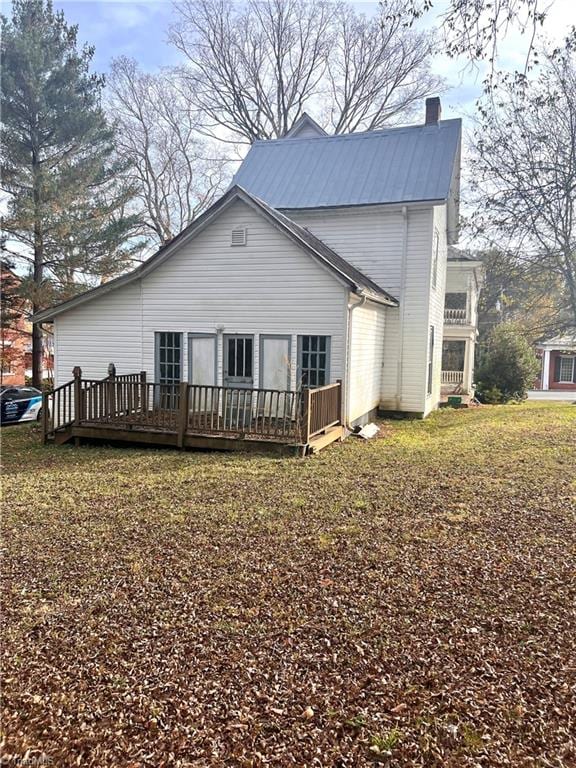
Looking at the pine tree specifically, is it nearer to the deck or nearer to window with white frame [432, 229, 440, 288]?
the deck

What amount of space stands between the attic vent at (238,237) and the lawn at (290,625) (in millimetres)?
6123

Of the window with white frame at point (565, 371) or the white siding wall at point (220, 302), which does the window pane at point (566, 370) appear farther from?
the white siding wall at point (220, 302)

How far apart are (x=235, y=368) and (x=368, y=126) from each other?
20826mm

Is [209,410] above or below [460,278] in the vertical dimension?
below

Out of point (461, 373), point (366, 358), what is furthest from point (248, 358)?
point (461, 373)

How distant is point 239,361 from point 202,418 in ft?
6.87

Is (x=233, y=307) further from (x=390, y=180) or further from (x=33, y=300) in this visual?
(x=33, y=300)

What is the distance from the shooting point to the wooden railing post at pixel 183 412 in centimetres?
969

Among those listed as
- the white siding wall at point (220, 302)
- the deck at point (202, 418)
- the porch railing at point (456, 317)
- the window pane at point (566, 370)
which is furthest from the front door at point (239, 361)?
the window pane at point (566, 370)

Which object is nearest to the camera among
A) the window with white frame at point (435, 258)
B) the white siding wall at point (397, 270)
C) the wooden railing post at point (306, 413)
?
the wooden railing post at point (306, 413)

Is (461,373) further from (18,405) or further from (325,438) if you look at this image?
(18,405)

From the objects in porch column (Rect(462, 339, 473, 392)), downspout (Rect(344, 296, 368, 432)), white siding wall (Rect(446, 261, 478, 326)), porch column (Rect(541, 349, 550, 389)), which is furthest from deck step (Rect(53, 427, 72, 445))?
porch column (Rect(541, 349, 550, 389))

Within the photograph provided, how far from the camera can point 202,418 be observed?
995 centimetres

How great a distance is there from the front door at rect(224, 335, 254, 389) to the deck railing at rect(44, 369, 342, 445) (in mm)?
813
